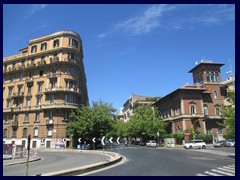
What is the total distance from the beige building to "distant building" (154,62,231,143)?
2292cm

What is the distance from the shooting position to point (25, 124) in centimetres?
5084

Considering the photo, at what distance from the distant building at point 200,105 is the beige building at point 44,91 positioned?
75.2ft

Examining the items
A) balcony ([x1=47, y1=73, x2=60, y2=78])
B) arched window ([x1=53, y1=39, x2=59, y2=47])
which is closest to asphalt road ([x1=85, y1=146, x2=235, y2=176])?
balcony ([x1=47, y1=73, x2=60, y2=78])

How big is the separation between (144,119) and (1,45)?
5472 cm

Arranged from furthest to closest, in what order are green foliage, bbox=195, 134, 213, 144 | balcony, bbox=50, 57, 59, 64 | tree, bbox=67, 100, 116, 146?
green foliage, bbox=195, 134, 213, 144 → balcony, bbox=50, 57, 59, 64 → tree, bbox=67, 100, 116, 146

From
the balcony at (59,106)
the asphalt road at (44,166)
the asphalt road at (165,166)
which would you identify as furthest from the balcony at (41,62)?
the asphalt road at (165,166)

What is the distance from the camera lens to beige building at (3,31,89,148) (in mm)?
47938

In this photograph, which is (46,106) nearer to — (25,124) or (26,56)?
(25,124)

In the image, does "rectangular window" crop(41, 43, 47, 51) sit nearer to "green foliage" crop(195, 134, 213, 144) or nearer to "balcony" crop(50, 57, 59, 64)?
"balcony" crop(50, 57, 59, 64)

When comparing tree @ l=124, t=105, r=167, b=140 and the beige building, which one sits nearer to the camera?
the beige building

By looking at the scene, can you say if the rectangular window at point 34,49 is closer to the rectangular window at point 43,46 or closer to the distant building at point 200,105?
the rectangular window at point 43,46

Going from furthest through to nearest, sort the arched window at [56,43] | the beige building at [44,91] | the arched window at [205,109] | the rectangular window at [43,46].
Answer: the arched window at [205,109]
the rectangular window at [43,46]
the arched window at [56,43]
the beige building at [44,91]

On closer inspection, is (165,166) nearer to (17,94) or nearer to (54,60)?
(54,60)

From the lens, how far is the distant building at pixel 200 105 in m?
54.8
